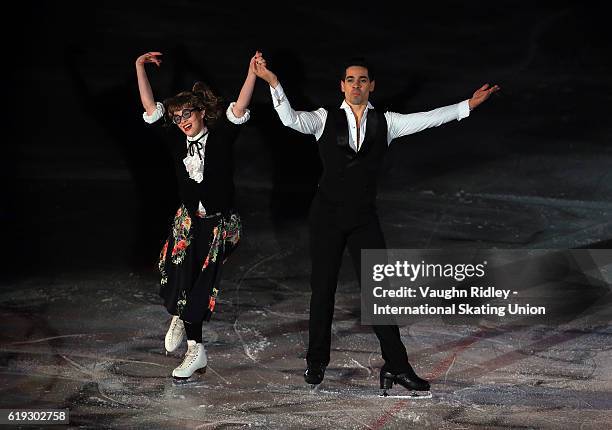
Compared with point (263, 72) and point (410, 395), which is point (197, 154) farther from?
point (410, 395)

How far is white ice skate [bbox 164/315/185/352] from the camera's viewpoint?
6.83 metres

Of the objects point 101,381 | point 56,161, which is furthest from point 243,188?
point 101,381

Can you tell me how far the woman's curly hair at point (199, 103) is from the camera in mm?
6516

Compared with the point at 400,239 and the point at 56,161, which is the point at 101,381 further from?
the point at 56,161

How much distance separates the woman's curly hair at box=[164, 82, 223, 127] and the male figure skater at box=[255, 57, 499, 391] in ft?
1.88

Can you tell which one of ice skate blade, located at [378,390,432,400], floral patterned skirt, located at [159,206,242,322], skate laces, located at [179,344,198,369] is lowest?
ice skate blade, located at [378,390,432,400]

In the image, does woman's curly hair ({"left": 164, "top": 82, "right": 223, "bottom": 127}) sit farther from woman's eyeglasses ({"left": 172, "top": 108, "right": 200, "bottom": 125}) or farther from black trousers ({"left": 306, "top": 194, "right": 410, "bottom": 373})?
black trousers ({"left": 306, "top": 194, "right": 410, "bottom": 373})

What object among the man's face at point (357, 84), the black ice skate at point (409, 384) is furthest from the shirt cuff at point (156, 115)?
the black ice skate at point (409, 384)

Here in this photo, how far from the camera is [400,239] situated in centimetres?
931

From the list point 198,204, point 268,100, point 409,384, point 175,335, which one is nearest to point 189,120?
point 198,204

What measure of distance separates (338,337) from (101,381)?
1528 millimetres

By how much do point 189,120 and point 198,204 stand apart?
46 cm

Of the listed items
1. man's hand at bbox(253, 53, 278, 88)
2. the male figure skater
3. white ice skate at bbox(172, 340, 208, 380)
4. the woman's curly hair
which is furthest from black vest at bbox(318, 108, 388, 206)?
white ice skate at bbox(172, 340, 208, 380)

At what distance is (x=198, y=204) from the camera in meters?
6.64
